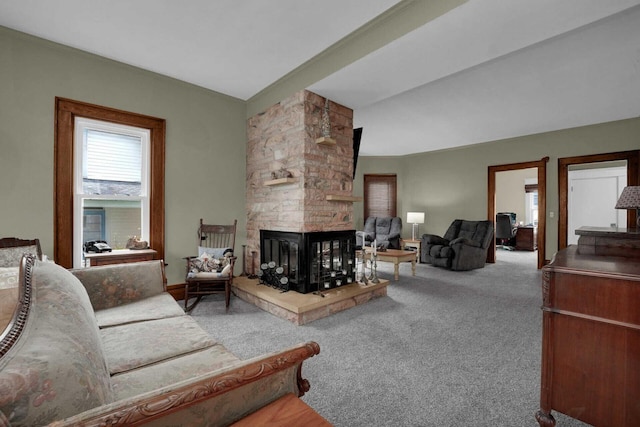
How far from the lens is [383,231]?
22.6 feet

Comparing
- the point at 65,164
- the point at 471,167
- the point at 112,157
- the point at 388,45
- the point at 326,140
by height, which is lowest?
the point at 65,164

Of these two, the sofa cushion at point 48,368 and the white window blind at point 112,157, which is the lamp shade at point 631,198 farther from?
the white window blind at point 112,157

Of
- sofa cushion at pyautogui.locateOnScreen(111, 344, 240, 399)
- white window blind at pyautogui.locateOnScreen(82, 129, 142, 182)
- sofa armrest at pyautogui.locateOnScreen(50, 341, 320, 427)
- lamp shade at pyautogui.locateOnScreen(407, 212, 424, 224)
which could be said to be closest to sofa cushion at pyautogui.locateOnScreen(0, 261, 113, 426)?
sofa armrest at pyautogui.locateOnScreen(50, 341, 320, 427)

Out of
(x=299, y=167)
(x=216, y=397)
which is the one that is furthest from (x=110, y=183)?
Result: (x=216, y=397)

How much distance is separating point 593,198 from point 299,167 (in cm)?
589

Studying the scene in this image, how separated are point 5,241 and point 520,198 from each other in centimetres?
1146

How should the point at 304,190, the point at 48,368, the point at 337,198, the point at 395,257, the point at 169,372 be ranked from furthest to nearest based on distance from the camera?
the point at 395,257
the point at 337,198
the point at 304,190
the point at 169,372
the point at 48,368

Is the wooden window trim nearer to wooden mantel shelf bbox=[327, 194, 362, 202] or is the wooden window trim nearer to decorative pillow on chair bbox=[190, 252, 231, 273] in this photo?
decorative pillow on chair bbox=[190, 252, 231, 273]

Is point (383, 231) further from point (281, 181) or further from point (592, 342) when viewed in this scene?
point (592, 342)

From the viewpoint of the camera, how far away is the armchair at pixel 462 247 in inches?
212

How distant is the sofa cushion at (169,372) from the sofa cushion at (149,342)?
5 cm

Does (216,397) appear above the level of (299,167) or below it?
below

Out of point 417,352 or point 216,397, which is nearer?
point 216,397

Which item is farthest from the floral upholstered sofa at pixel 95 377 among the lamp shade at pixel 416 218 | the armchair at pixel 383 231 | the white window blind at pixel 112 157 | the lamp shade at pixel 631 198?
the lamp shade at pixel 416 218
